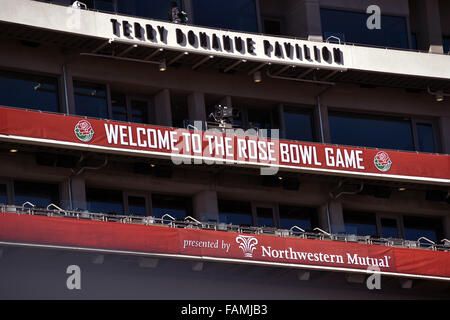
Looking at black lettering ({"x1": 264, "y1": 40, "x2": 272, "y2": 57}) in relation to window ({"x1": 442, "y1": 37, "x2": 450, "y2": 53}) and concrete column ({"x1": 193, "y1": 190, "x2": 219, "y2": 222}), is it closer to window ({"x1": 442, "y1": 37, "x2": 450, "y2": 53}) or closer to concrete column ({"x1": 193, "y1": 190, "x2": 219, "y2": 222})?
concrete column ({"x1": 193, "y1": 190, "x2": 219, "y2": 222})

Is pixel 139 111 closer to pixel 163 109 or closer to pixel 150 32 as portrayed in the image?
pixel 163 109

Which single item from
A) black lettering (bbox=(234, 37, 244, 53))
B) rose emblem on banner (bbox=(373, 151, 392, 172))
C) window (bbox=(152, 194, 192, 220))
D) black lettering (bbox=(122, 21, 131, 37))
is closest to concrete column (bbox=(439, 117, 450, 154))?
rose emblem on banner (bbox=(373, 151, 392, 172))

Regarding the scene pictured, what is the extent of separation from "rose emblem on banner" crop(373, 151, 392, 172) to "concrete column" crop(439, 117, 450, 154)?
467cm

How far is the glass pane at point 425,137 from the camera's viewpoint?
52812 millimetres

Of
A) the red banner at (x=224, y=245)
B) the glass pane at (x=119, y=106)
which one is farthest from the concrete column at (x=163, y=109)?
the red banner at (x=224, y=245)

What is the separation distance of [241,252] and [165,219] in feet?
11.5

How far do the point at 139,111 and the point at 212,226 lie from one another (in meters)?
6.59

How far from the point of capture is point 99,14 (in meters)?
44.7

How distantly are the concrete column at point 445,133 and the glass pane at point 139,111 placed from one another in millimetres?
12744

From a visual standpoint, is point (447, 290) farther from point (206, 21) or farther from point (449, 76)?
point (206, 21)

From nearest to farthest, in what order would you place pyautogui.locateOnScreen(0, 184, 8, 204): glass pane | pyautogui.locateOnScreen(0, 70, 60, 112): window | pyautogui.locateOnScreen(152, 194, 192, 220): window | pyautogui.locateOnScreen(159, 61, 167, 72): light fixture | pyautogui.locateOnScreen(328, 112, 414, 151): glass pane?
1. pyautogui.locateOnScreen(0, 184, 8, 204): glass pane
2. pyautogui.locateOnScreen(0, 70, 60, 112): window
3. pyautogui.locateOnScreen(159, 61, 167, 72): light fixture
4. pyautogui.locateOnScreen(152, 194, 192, 220): window
5. pyautogui.locateOnScreen(328, 112, 414, 151): glass pane

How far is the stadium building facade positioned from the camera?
4291cm

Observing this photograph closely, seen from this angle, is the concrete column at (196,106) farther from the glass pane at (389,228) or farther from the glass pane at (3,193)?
the glass pane at (389,228)

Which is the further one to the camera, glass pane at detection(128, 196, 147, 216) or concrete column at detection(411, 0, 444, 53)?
concrete column at detection(411, 0, 444, 53)
